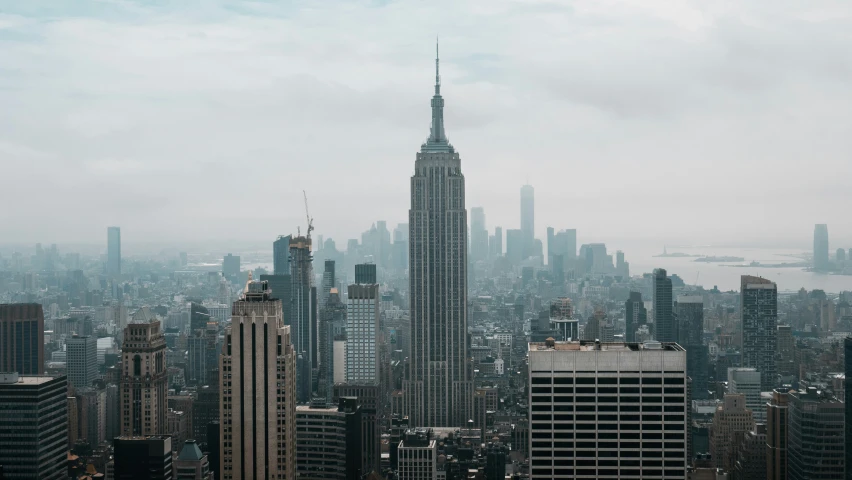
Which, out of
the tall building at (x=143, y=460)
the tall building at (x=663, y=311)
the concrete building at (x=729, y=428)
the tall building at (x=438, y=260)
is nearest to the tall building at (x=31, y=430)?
the tall building at (x=143, y=460)

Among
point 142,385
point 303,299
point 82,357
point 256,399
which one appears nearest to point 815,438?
point 256,399

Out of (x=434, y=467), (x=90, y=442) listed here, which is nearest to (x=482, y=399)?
(x=434, y=467)

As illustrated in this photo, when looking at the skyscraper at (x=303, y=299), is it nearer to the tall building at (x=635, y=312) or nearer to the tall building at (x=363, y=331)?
the tall building at (x=363, y=331)

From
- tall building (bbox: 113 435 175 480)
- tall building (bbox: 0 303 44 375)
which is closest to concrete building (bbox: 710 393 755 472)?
tall building (bbox: 113 435 175 480)

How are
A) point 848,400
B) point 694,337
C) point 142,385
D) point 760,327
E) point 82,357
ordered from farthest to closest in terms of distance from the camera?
point 694,337
point 760,327
point 82,357
point 142,385
point 848,400

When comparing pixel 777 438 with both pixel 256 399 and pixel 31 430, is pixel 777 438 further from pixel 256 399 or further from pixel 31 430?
pixel 31 430

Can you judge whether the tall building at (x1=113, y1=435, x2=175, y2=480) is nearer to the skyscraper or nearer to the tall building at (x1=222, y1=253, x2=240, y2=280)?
the tall building at (x1=222, y1=253, x2=240, y2=280)
